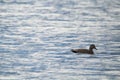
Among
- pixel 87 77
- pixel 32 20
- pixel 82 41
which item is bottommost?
pixel 87 77

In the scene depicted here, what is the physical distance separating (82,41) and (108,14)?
5.11 metres

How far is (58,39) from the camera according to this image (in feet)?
53.2

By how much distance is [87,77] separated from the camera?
40.5ft

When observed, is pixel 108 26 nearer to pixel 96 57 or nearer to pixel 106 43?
pixel 106 43

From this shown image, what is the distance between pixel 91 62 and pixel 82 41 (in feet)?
7.65

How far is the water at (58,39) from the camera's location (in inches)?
507

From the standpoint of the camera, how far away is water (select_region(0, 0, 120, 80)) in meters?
12.9

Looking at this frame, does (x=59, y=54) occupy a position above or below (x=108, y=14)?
below

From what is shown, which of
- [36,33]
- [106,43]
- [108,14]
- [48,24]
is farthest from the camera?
[108,14]

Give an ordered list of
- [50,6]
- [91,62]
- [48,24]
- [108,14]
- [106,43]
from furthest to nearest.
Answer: [50,6], [108,14], [48,24], [106,43], [91,62]

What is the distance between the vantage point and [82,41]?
15820mm

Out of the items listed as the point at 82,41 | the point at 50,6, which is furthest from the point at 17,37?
the point at 50,6

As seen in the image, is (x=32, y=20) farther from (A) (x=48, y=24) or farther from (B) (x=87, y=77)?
(B) (x=87, y=77)

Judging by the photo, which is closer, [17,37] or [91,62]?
[91,62]
